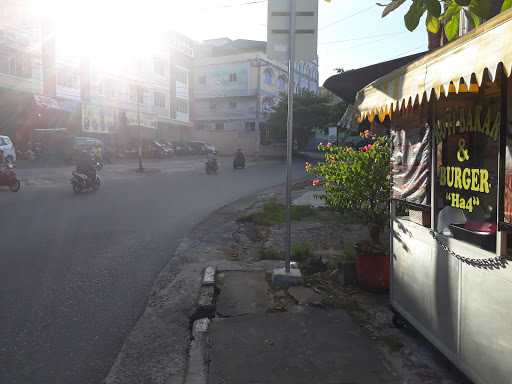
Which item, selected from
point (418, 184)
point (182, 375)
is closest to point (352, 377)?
point (182, 375)

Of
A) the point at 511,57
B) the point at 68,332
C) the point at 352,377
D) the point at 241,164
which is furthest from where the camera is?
the point at 241,164

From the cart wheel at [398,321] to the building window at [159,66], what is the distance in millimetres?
43204

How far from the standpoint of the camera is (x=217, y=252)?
282 inches

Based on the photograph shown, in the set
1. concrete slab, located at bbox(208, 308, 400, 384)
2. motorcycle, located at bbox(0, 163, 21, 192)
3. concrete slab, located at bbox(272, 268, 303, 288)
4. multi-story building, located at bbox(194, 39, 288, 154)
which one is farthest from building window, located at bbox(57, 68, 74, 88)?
concrete slab, located at bbox(208, 308, 400, 384)

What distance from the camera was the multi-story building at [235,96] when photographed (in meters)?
52.9

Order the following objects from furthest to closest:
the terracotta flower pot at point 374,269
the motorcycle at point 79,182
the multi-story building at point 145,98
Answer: the multi-story building at point 145,98 → the motorcycle at point 79,182 → the terracotta flower pot at point 374,269

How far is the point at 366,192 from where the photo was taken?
5.09m

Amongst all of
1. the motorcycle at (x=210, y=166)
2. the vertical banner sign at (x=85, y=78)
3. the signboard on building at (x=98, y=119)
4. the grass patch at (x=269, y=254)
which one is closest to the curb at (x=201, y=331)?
the grass patch at (x=269, y=254)

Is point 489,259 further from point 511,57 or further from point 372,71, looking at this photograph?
point 372,71

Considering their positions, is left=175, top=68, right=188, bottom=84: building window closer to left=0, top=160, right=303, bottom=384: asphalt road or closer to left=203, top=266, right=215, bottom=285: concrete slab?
left=0, top=160, right=303, bottom=384: asphalt road

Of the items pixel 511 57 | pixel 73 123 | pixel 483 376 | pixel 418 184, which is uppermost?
pixel 73 123

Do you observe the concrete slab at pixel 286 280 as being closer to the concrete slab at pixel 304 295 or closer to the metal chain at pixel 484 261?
the concrete slab at pixel 304 295

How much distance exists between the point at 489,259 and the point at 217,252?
4955 millimetres

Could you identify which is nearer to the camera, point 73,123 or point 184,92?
point 73,123
